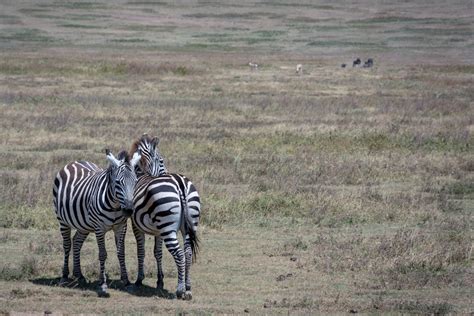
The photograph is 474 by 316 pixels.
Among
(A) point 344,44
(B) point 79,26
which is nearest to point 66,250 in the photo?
(A) point 344,44

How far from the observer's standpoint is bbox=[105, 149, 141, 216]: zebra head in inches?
381

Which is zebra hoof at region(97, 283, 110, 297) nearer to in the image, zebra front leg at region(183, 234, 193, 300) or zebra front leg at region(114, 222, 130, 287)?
zebra front leg at region(114, 222, 130, 287)

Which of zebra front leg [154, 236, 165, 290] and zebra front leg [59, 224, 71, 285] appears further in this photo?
zebra front leg [59, 224, 71, 285]

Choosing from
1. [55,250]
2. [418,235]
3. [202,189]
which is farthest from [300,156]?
[55,250]

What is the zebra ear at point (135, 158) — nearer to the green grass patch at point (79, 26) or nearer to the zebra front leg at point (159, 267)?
the zebra front leg at point (159, 267)

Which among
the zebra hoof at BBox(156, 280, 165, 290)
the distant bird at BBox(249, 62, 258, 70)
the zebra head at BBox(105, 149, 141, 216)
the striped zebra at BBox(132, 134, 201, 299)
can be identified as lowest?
the distant bird at BBox(249, 62, 258, 70)

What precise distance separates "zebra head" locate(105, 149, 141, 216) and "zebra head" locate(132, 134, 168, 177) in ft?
3.64

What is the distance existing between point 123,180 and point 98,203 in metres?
0.53

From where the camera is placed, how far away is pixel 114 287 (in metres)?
10.5

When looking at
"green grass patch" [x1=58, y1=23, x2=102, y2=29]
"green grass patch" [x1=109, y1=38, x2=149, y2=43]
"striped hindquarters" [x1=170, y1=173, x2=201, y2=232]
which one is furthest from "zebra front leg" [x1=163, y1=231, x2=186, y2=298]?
"green grass patch" [x1=58, y1=23, x2=102, y2=29]

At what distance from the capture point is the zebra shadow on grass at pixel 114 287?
1018cm

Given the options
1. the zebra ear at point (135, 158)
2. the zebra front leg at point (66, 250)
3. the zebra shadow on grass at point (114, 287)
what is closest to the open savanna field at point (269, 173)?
the zebra shadow on grass at point (114, 287)

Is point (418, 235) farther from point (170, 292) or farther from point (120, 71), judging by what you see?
point (120, 71)

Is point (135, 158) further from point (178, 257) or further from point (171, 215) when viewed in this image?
point (178, 257)
